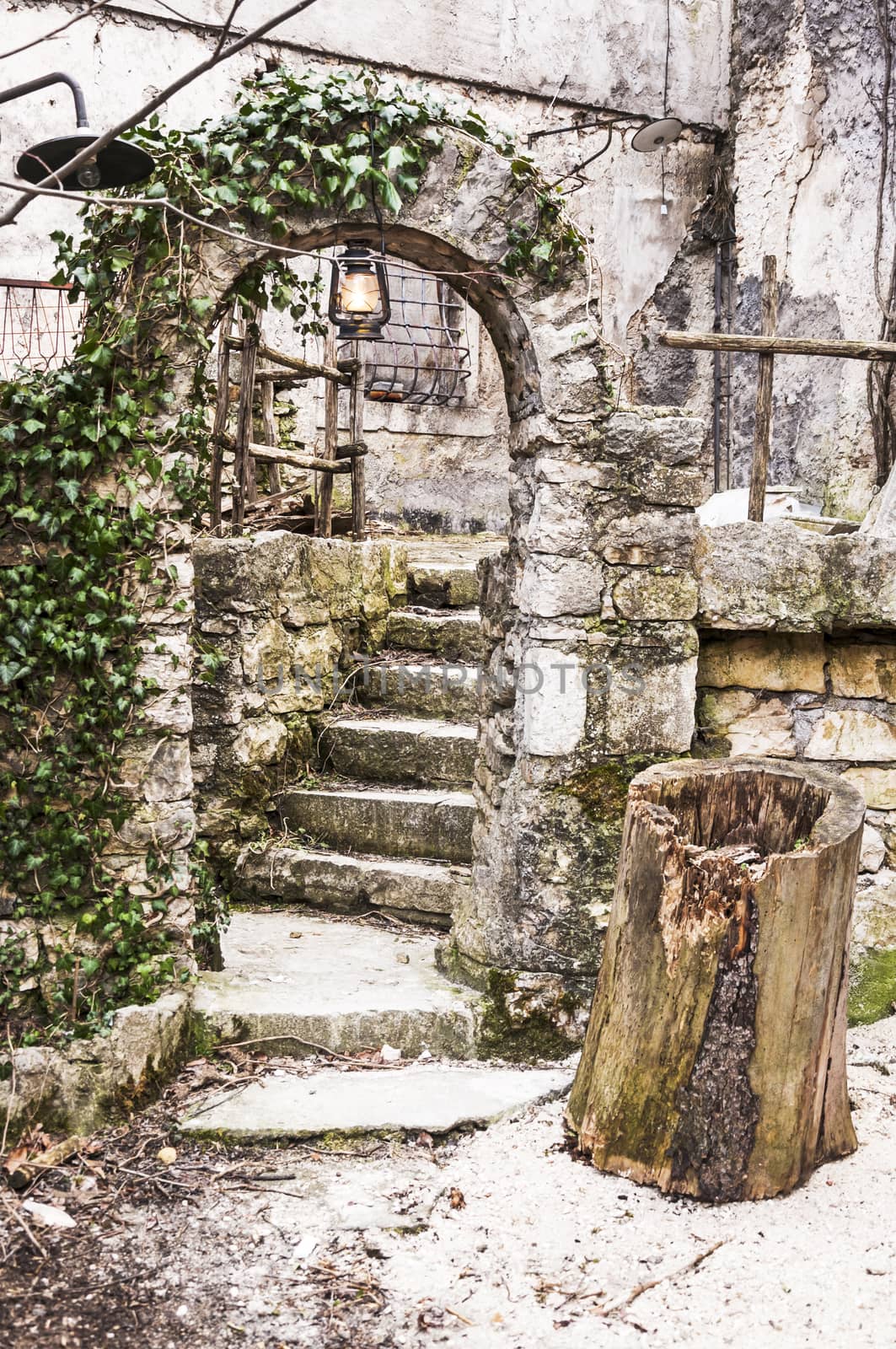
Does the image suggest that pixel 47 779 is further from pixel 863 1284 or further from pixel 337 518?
pixel 337 518

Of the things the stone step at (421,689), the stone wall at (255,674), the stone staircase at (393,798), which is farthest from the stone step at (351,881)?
the stone step at (421,689)

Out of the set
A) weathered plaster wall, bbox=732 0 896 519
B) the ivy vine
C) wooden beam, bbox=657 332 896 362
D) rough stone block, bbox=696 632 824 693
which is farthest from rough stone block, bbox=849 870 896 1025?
weathered plaster wall, bbox=732 0 896 519

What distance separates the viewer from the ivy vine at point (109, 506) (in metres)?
2.94

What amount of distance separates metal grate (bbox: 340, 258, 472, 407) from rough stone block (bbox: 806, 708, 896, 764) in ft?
15.3

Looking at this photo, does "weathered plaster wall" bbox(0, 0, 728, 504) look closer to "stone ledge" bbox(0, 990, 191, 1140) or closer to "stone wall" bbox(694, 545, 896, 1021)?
"stone wall" bbox(694, 545, 896, 1021)

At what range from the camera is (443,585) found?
610 cm

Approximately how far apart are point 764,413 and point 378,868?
2.24m

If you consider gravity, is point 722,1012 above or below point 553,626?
below

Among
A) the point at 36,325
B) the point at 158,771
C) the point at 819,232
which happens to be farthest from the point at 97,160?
the point at 819,232

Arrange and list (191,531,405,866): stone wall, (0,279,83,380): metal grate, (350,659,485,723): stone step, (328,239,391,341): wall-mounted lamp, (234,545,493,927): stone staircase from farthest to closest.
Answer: (0,279,83,380): metal grate → (350,659,485,723): stone step → (191,531,405,866): stone wall → (234,545,493,927): stone staircase → (328,239,391,341): wall-mounted lamp

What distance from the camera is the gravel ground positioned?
219cm

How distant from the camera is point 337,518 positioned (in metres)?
6.29

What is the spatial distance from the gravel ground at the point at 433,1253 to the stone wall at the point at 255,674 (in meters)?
1.92

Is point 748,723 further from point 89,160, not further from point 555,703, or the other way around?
point 89,160
